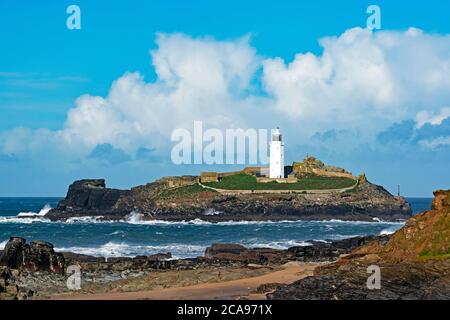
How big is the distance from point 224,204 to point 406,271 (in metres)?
77.9

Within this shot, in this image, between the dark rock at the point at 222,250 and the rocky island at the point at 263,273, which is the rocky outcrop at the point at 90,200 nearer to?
the dark rock at the point at 222,250

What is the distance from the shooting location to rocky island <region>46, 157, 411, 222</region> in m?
93.4

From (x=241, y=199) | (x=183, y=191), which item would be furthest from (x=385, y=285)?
(x=183, y=191)

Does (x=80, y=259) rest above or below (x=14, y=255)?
below

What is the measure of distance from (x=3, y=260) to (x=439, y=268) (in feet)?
59.2

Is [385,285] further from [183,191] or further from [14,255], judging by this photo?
[183,191]

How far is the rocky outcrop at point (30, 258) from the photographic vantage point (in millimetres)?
29859

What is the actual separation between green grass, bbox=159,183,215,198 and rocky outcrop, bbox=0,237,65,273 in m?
71.2

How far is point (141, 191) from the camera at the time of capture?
105938 millimetres

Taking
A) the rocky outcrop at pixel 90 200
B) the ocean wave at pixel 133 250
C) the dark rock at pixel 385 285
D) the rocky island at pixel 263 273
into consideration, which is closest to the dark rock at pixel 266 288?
the rocky island at pixel 263 273

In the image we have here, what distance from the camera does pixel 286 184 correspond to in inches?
4055

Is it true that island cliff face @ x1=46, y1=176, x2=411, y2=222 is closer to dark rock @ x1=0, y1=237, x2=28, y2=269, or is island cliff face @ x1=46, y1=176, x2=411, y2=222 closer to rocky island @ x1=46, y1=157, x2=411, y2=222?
rocky island @ x1=46, y1=157, x2=411, y2=222

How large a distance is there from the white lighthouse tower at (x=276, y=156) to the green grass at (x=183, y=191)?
35.1 ft

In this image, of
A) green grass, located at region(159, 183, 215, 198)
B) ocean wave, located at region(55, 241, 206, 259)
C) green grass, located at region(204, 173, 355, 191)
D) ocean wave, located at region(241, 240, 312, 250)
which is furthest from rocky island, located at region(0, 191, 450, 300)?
green grass, located at region(159, 183, 215, 198)
